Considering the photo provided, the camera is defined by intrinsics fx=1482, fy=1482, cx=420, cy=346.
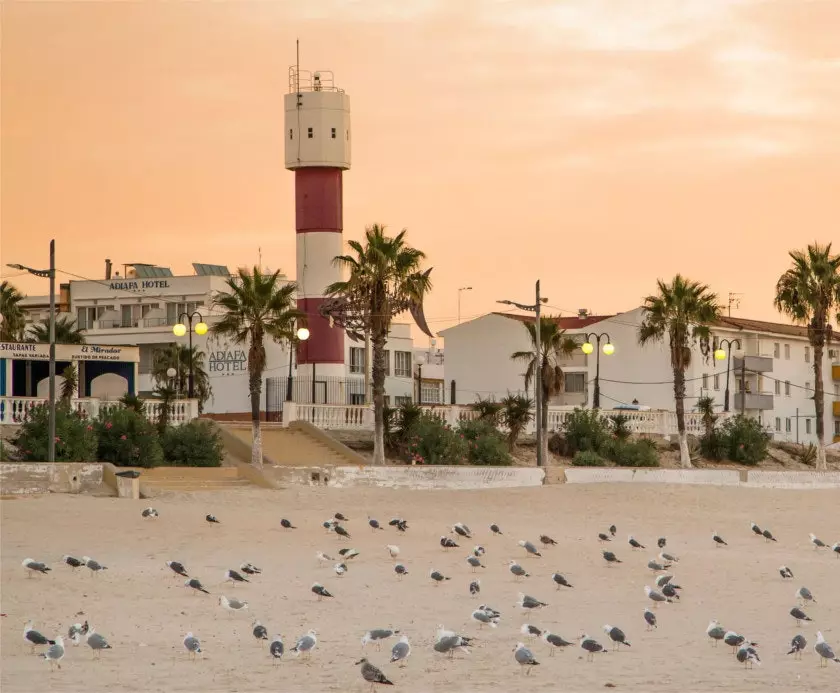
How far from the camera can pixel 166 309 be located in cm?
9488

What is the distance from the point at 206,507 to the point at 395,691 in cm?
1701

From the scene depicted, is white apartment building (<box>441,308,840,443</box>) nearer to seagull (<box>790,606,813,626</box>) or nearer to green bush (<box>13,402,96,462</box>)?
green bush (<box>13,402,96,462</box>)

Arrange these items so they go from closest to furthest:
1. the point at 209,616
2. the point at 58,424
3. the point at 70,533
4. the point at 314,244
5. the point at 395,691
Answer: the point at 395,691
the point at 209,616
the point at 70,533
the point at 58,424
the point at 314,244

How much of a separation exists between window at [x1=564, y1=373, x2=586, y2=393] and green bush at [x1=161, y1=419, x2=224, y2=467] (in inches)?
1744

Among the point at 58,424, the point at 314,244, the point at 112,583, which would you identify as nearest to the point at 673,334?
the point at 314,244

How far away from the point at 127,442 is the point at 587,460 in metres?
17.1

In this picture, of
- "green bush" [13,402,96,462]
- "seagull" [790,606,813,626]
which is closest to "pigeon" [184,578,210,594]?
"seagull" [790,606,813,626]

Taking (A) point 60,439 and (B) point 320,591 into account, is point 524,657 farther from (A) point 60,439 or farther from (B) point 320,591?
(A) point 60,439

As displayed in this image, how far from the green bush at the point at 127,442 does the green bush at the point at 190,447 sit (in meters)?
1.33

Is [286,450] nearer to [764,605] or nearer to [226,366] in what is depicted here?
[764,605]

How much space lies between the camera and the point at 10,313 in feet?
236

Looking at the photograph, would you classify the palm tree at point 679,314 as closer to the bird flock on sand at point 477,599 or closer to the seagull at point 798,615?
the bird flock on sand at point 477,599

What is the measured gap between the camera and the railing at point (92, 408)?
139 feet

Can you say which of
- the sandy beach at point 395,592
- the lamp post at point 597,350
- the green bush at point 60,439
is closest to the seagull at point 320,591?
the sandy beach at point 395,592
